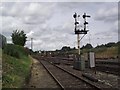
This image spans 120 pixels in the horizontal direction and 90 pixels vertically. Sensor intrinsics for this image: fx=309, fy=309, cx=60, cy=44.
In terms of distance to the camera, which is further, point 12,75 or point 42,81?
point 42,81

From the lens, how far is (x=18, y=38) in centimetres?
10525

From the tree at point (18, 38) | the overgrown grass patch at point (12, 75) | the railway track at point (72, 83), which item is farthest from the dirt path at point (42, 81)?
the tree at point (18, 38)

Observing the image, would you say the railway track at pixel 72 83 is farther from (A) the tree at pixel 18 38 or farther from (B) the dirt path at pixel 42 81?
(A) the tree at pixel 18 38

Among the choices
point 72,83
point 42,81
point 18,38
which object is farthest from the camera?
point 18,38

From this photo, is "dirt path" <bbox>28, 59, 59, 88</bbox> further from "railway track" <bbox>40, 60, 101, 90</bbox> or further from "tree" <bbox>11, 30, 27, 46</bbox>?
"tree" <bbox>11, 30, 27, 46</bbox>

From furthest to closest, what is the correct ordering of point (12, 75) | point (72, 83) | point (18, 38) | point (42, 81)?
point (18, 38)
point (42, 81)
point (12, 75)
point (72, 83)

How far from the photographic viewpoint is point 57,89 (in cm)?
1675

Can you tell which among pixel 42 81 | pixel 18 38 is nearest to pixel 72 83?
pixel 42 81

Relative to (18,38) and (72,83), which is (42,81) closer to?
(72,83)

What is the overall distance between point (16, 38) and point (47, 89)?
88.5m

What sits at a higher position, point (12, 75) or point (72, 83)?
point (12, 75)

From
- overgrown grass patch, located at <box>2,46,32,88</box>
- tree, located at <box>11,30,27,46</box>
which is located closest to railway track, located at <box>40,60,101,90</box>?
overgrown grass patch, located at <box>2,46,32,88</box>

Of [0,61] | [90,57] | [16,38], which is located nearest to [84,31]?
[90,57]

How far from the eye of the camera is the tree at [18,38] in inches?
4123
